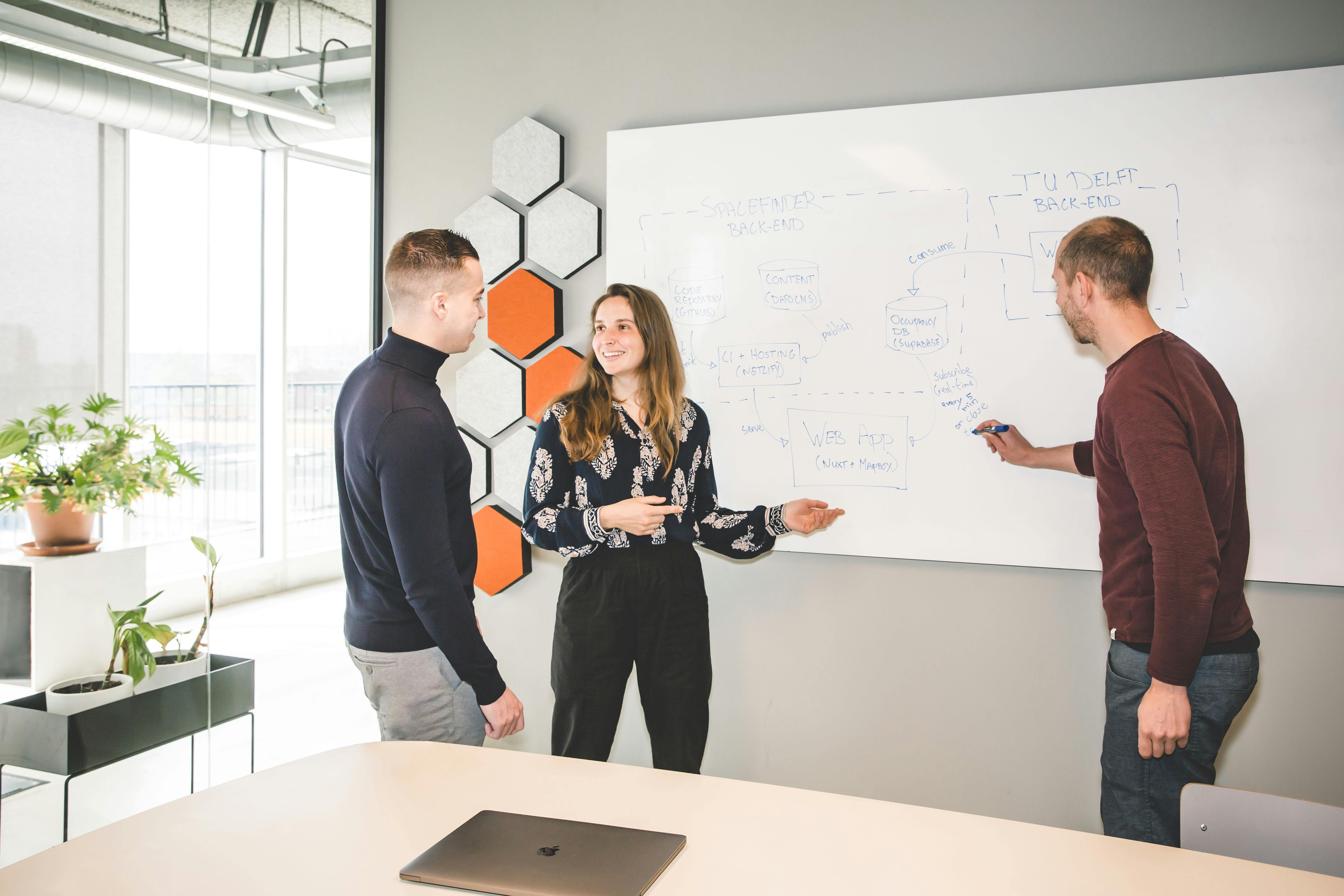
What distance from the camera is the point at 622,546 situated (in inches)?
83.4

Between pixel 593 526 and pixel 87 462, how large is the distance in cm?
159

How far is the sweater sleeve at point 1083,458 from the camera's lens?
214 cm

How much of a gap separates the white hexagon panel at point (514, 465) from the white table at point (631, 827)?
1533 millimetres

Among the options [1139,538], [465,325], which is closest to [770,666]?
[1139,538]

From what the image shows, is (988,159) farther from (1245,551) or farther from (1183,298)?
(1245,551)

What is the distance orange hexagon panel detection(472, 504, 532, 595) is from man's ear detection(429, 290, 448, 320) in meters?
1.16

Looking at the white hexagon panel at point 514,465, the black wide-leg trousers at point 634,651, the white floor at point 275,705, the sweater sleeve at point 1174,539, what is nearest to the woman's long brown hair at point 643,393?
the black wide-leg trousers at point 634,651

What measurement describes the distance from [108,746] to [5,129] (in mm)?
1725

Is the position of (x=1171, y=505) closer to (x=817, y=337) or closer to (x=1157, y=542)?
(x=1157, y=542)

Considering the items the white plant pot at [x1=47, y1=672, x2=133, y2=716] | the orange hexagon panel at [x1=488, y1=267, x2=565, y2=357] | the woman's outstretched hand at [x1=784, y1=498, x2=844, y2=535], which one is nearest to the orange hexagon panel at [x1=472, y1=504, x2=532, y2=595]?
the orange hexagon panel at [x1=488, y1=267, x2=565, y2=357]

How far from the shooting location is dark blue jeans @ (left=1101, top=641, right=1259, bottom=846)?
162 centimetres

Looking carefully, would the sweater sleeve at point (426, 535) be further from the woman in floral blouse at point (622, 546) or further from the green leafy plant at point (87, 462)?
the green leafy plant at point (87, 462)

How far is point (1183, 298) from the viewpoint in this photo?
215 cm

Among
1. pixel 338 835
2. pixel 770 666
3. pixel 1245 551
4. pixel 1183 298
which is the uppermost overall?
pixel 1183 298
